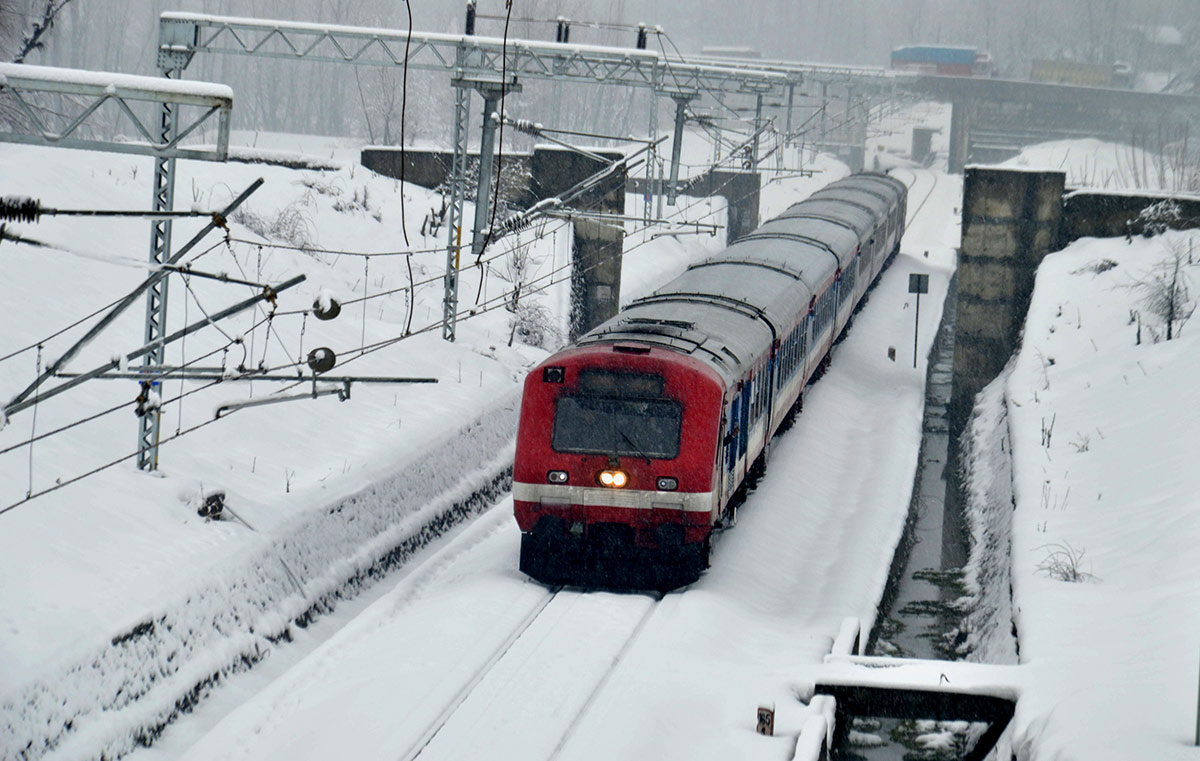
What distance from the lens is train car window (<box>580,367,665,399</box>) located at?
14836mm

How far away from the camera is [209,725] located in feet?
43.8

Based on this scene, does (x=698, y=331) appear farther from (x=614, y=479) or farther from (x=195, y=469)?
(x=195, y=469)

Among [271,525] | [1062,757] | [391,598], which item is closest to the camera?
[1062,757]

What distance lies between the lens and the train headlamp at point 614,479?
14891mm

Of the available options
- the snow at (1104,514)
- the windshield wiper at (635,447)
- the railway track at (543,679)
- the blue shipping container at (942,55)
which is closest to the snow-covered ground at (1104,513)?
the snow at (1104,514)

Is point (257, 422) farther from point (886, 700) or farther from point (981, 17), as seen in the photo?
point (981, 17)

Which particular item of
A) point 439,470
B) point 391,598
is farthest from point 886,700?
point 439,470

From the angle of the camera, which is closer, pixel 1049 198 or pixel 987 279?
pixel 1049 198

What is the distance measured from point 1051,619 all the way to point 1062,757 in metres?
3.61

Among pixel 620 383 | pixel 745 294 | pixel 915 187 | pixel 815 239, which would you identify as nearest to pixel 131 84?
pixel 620 383

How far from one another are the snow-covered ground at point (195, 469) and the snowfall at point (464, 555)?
5 cm

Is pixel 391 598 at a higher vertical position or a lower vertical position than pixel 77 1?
lower

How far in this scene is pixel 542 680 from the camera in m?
12.7

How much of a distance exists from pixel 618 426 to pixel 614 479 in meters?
0.53
